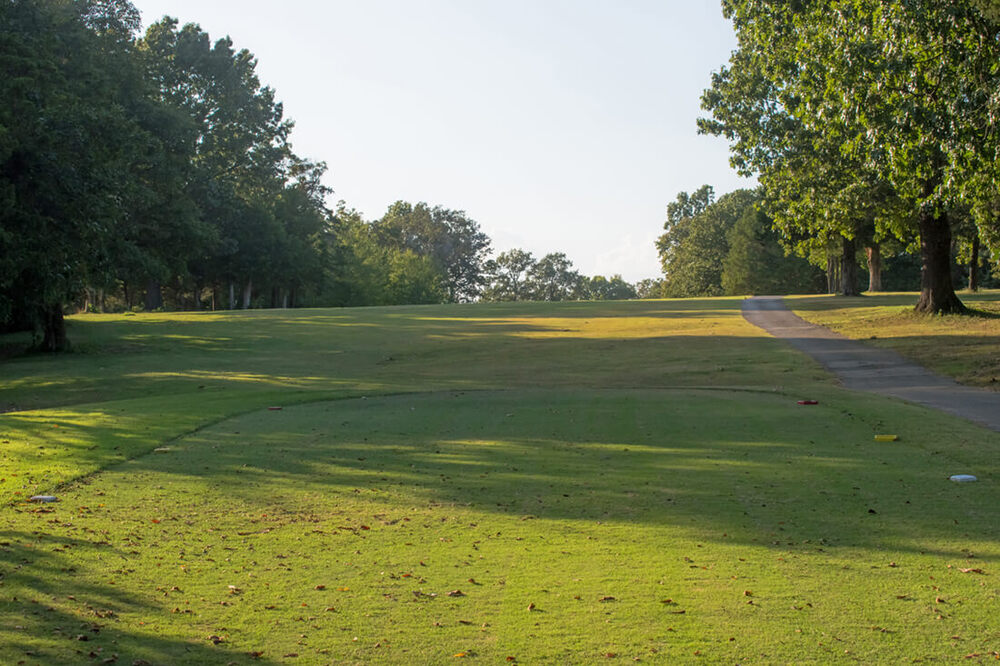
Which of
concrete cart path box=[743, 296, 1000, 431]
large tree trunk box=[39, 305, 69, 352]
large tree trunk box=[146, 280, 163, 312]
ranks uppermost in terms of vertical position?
large tree trunk box=[146, 280, 163, 312]

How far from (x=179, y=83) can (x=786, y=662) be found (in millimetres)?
72521

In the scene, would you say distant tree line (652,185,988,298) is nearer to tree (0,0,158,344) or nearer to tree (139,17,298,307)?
tree (139,17,298,307)

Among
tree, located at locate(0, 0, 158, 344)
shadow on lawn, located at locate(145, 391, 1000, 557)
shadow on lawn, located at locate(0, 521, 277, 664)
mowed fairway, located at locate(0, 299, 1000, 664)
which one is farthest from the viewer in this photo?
tree, located at locate(0, 0, 158, 344)

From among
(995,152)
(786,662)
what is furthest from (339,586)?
(995,152)

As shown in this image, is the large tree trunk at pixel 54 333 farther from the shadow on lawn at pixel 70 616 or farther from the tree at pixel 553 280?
the tree at pixel 553 280

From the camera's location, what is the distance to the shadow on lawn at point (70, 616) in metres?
4.61

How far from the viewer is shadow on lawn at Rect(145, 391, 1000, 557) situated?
24.7 feet

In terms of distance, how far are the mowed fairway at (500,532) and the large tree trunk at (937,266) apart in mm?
20090

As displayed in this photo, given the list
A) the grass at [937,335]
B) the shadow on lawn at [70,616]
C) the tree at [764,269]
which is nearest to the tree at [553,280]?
the tree at [764,269]

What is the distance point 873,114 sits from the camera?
21094 millimetres

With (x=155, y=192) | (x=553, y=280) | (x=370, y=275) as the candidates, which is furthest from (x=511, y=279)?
(x=155, y=192)

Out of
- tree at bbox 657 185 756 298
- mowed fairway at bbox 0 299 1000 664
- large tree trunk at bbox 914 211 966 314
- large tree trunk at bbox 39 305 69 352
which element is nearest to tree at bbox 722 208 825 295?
tree at bbox 657 185 756 298

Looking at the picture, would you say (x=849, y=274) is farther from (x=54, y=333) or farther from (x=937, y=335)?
(x=54, y=333)

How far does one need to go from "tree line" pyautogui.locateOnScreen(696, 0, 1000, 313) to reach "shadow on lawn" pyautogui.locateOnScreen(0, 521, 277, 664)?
1759 cm
